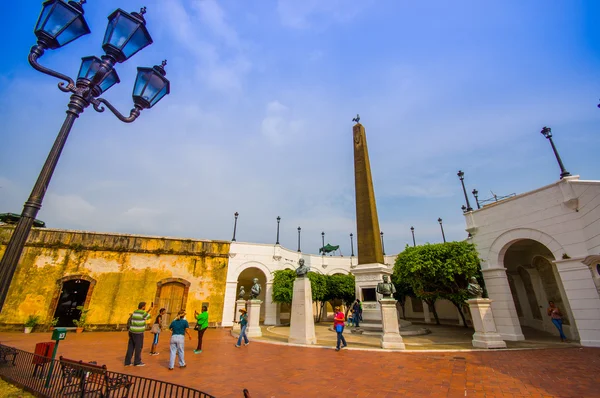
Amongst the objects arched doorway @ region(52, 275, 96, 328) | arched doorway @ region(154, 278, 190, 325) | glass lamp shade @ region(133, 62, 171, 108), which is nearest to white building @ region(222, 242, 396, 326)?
arched doorway @ region(154, 278, 190, 325)

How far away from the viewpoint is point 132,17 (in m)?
4.29

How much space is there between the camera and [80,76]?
14.7 feet

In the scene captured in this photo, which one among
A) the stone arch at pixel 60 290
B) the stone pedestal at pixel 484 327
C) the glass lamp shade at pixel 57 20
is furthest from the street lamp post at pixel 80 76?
the stone arch at pixel 60 290

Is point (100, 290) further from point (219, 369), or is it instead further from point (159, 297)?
point (219, 369)

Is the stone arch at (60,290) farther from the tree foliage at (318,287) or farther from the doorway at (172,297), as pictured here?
the tree foliage at (318,287)

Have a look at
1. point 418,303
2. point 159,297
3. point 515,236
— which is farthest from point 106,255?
point 418,303

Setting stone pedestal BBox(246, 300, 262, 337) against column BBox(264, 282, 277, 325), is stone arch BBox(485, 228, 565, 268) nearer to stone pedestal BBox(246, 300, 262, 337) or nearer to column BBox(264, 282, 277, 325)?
stone pedestal BBox(246, 300, 262, 337)

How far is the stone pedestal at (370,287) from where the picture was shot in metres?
13.9

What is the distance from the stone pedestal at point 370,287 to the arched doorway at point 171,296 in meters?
12.8

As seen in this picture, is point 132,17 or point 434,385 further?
point 434,385

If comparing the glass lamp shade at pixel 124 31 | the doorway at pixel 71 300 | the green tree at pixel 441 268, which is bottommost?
the doorway at pixel 71 300

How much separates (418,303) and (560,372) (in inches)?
852

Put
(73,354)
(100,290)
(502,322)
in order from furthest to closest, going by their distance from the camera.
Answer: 1. (100,290)
2. (502,322)
3. (73,354)

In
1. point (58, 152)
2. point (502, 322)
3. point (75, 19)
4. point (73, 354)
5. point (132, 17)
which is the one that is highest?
point (132, 17)
